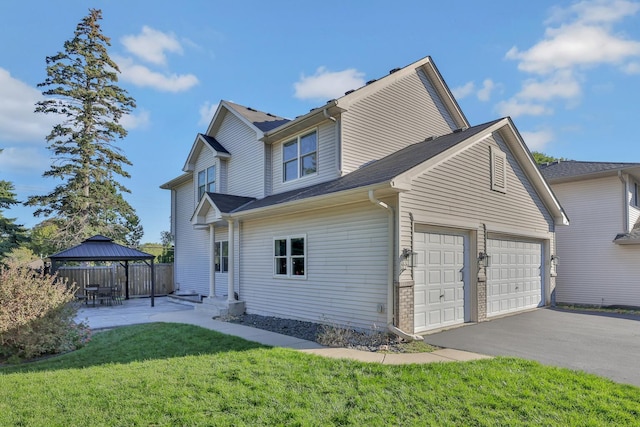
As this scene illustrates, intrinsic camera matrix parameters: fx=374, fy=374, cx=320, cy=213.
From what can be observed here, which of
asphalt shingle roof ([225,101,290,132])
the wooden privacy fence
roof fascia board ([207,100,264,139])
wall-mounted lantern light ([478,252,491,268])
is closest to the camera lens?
wall-mounted lantern light ([478,252,491,268])

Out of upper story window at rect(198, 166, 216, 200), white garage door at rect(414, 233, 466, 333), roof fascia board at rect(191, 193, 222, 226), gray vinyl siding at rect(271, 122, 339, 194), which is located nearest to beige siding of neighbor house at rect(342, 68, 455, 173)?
gray vinyl siding at rect(271, 122, 339, 194)

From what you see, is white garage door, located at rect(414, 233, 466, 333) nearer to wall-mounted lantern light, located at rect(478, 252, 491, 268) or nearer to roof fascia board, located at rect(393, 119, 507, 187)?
wall-mounted lantern light, located at rect(478, 252, 491, 268)

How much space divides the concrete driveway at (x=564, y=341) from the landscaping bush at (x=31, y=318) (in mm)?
7543

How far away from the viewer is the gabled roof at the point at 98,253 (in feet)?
48.9

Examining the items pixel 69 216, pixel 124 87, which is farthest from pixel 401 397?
pixel 124 87

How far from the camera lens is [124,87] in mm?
28031

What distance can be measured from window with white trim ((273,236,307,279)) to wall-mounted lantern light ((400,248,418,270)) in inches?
126

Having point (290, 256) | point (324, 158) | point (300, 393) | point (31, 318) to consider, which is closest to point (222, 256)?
point (290, 256)

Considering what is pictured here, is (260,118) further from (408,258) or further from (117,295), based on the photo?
(117,295)

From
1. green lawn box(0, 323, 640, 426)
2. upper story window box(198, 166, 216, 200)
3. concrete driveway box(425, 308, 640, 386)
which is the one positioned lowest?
concrete driveway box(425, 308, 640, 386)

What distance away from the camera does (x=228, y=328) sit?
9.60 meters

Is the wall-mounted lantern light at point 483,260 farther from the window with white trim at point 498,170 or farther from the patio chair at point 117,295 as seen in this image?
the patio chair at point 117,295

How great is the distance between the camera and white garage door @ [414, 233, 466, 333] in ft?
27.5

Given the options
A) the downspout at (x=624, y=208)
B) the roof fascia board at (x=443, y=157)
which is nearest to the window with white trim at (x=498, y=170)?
the roof fascia board at (x=443, y=157)
